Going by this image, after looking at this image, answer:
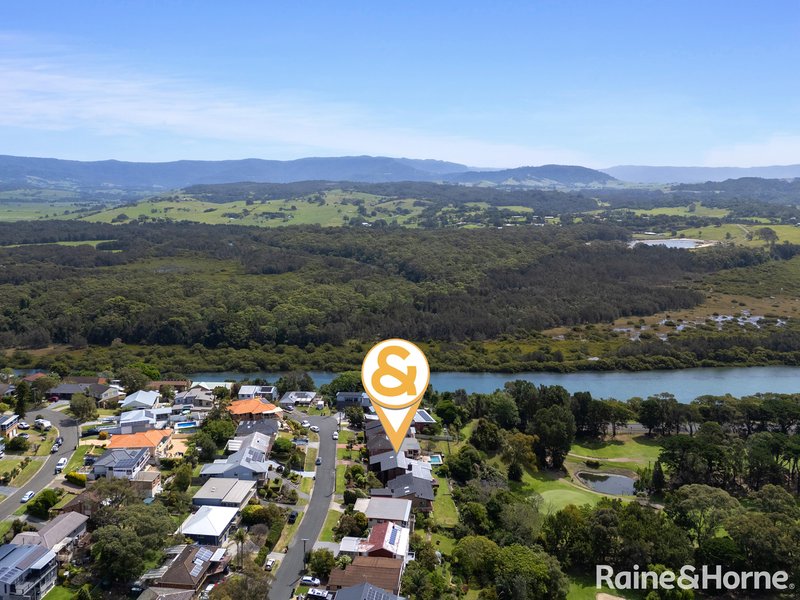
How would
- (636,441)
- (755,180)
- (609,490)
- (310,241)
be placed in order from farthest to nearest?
(755,180), (310,241), (636,441), (609,490)

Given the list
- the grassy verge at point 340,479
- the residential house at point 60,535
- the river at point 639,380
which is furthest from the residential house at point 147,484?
the river at point 639,380

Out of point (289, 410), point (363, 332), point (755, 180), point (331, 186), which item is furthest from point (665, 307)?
point (755, 180)

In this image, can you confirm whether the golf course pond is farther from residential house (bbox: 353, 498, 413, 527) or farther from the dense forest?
the dense forest

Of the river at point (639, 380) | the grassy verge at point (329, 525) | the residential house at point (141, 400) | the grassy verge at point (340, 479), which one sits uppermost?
the residential house at point (141, 400)

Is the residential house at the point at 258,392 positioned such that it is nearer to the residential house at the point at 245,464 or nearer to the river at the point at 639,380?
the river at the point at 639,380

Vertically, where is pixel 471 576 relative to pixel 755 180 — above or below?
below

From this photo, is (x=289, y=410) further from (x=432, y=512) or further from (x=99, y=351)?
(x=99, y=351)

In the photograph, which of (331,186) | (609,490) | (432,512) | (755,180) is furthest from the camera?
(755,180)
